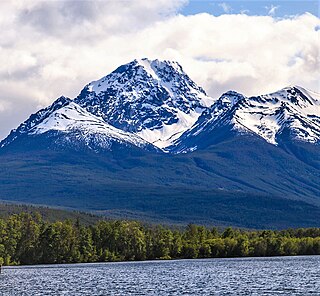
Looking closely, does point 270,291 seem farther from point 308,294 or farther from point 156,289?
point 156,289

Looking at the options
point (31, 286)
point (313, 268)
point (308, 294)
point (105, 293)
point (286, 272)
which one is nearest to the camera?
point (308, 294)

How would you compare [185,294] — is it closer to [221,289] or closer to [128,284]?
[221,289]

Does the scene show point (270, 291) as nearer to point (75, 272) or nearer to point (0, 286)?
point (0, 286)

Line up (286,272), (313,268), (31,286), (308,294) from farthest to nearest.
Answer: (313,268) < (286,272) < (31,286) < (308,294)

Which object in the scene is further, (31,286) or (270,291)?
(31,286)

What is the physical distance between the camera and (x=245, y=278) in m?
137

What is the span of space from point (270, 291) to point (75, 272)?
66.9 m

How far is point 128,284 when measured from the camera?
428 feet

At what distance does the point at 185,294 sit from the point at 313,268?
199 feet

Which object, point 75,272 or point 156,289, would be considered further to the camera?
point 75,272

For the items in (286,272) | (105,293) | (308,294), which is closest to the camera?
(308,294)

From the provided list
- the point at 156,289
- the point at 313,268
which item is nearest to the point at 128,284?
the point at 156,289

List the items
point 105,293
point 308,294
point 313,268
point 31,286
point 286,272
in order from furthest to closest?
1. point 313,268
2. point 286,272
3. point 31,286
4. point 105,293
5. point 308,294

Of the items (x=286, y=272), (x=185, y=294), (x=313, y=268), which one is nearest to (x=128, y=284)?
(x=185, y=294)
